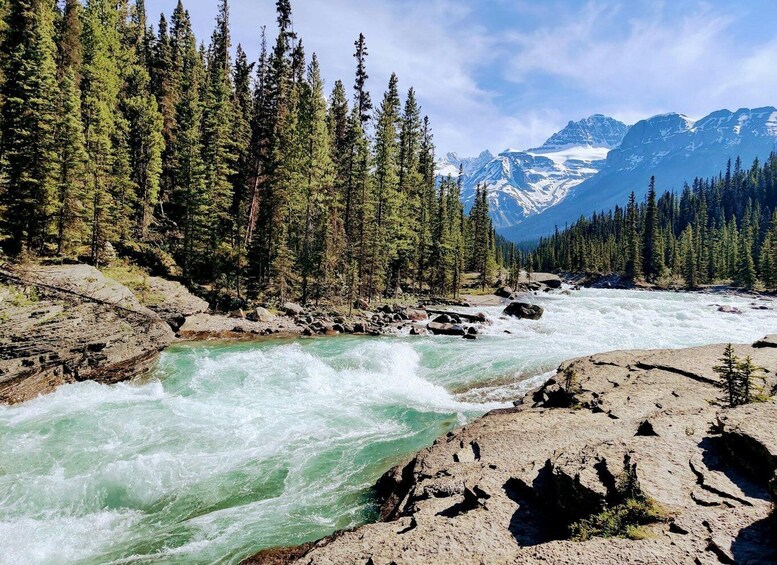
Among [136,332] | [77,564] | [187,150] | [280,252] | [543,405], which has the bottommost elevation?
[77,564]

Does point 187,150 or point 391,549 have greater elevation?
point 187,150

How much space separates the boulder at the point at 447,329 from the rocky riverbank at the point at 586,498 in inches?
884

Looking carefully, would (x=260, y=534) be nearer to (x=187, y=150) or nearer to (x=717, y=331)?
(x=717, y=331)

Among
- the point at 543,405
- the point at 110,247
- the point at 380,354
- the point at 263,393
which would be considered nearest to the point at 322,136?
the point at 110,247

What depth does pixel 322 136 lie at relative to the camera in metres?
43.4

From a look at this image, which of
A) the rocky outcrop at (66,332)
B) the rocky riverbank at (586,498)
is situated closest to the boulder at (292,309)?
the rocky outcrop at (66,332)

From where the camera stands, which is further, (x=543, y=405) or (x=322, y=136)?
(x=322, y=136)

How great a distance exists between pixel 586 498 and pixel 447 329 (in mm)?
27063

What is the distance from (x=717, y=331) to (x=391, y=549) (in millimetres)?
39482

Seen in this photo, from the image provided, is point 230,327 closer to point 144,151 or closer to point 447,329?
point 447,329

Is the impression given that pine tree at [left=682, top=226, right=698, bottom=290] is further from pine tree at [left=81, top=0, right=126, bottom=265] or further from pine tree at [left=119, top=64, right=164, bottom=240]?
pine tree at [left=81, top=0, right=126, bottom=265]

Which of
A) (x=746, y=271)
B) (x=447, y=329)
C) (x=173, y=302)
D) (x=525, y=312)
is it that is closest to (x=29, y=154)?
(x=173, y=302)

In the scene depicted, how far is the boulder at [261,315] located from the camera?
33062mm

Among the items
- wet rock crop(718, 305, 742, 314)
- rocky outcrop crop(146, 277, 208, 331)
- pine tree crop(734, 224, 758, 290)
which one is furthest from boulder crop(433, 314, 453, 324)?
pine tree crop(734, 224, 758, 290)
